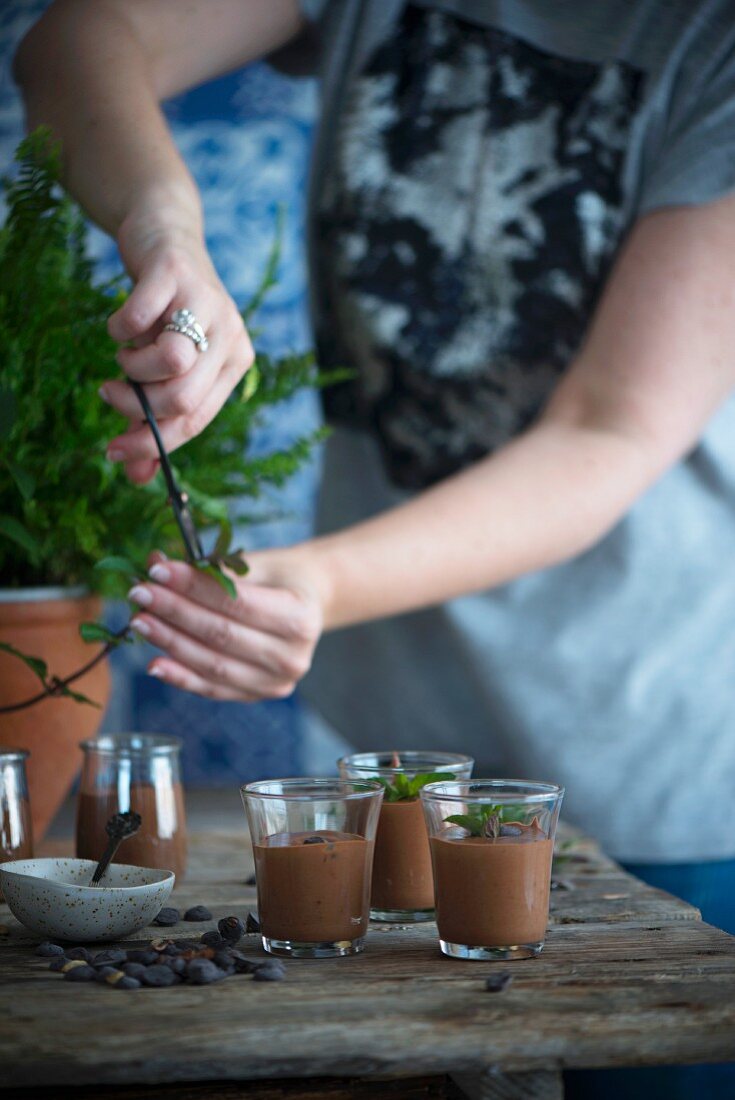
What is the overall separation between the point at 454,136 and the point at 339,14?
0.23 m

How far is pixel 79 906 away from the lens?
0.74 metres

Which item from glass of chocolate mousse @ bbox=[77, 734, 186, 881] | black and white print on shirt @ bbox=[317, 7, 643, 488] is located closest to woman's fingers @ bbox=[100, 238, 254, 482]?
glass of chocolate mousse @ bbox=[77, 734, 186, 881]

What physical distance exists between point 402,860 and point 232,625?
28cm

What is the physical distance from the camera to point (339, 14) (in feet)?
4.87

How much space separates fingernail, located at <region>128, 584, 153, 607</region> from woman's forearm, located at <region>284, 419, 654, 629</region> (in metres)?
0.17

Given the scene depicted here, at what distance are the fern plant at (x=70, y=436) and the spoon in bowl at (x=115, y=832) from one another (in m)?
0.18

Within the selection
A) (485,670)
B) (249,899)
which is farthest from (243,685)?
(485,670)

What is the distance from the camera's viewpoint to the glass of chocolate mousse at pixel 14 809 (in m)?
0.87

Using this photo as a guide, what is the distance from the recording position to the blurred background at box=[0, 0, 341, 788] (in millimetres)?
2936

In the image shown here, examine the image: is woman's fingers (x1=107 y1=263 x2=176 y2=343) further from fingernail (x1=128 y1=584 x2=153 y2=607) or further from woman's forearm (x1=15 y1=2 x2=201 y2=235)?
fingernail (x1=128 y1=584 x2=153 y2=607)

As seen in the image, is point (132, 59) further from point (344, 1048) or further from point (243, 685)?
point (344, 1048)

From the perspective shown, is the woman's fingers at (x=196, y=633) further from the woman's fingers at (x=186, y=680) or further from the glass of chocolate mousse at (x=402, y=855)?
the glass of chocolate mousse at (x=402, y=855)

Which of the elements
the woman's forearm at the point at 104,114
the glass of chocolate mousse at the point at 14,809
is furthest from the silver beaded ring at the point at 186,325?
the glass of chocolate mousse at the point at 14,809

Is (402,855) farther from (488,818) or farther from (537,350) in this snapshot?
(537,350)
